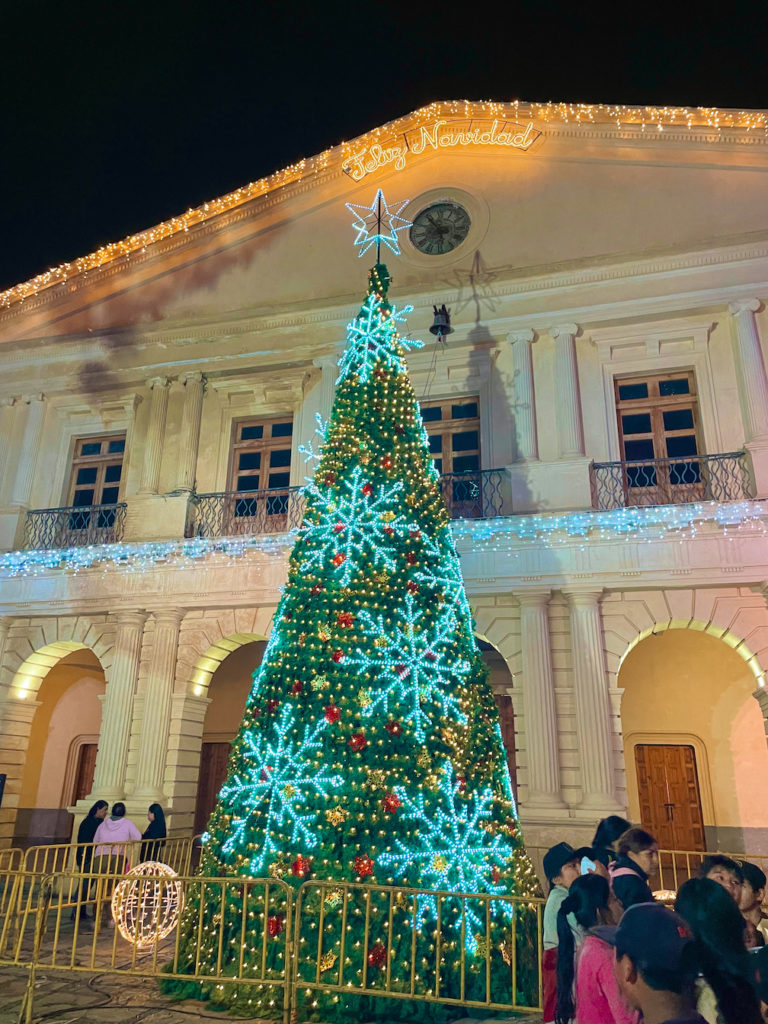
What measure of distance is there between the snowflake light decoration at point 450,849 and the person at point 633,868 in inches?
51.7

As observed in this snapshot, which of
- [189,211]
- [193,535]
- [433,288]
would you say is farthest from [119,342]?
[433,288]

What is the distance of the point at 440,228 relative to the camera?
43.2 ft

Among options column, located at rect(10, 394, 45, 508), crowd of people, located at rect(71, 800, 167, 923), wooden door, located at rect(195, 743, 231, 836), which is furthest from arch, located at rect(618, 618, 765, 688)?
column, located at rect(10, 394, 45, 508)

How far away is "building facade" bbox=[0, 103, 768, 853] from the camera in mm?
10570

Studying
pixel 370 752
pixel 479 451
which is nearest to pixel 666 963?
pixel 370 752

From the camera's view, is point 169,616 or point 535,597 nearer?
point 535,597

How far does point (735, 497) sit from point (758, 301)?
3140 mm

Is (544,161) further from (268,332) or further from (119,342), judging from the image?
(119,342)

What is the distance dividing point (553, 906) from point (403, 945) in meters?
1.47

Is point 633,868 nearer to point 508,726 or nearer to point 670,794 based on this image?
point 508,726

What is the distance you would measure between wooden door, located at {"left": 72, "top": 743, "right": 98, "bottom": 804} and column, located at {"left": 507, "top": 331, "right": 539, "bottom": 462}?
395 inches

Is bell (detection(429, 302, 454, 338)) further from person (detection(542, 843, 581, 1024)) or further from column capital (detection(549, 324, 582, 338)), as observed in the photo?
person (detection(542, 843, 581, 1024))

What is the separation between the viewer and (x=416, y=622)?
6035 millimetres

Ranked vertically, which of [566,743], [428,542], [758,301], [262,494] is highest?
[758,301]
